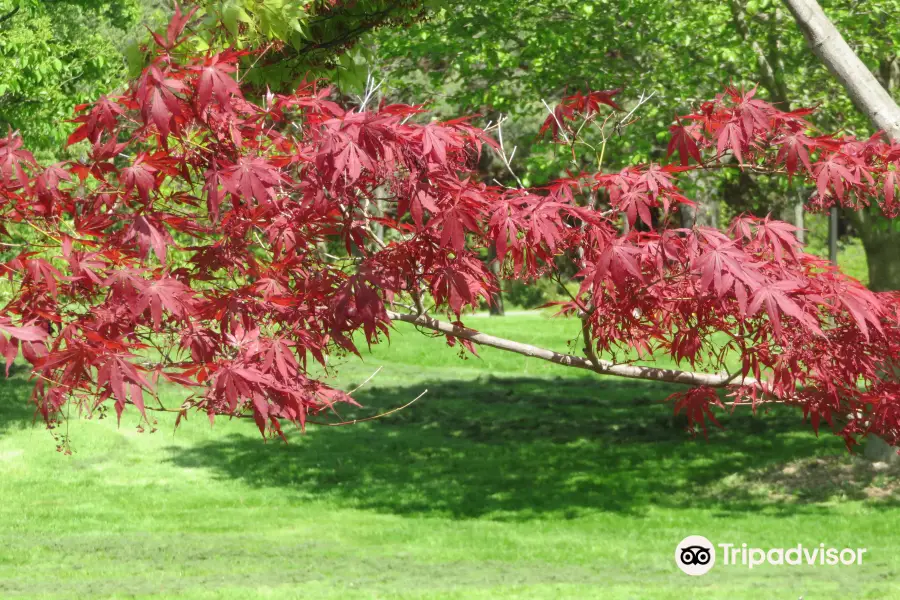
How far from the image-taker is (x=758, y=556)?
33.6 feet

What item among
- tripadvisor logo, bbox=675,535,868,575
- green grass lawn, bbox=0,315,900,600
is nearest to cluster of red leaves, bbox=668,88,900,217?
green grass lawn, bbox=0,315,900,600

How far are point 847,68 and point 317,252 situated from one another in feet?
9.39

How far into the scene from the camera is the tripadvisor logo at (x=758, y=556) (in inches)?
390

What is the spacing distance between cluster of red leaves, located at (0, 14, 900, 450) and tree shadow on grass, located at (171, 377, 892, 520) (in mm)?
8593

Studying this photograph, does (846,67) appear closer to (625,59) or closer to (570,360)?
(570,360)

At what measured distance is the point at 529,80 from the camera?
42.6 ft

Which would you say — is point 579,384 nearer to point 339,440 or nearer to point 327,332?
point 339,440

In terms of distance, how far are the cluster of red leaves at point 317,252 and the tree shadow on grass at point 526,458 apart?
859 centimetres

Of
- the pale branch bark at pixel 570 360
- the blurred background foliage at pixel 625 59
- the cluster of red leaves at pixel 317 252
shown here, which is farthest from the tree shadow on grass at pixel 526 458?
the cluster of red leaves at pixel 317 252

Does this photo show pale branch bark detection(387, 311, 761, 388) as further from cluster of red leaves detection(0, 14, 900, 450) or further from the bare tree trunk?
the bare tree trunk

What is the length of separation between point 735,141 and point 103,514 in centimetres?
1055

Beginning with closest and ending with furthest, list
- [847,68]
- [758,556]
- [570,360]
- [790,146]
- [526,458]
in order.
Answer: [790,146] → [570,360] → [847,68] → [758,556] → [526,458]

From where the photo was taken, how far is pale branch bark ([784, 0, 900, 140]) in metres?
5.08

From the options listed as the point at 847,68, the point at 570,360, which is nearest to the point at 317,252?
the point at 570,360
